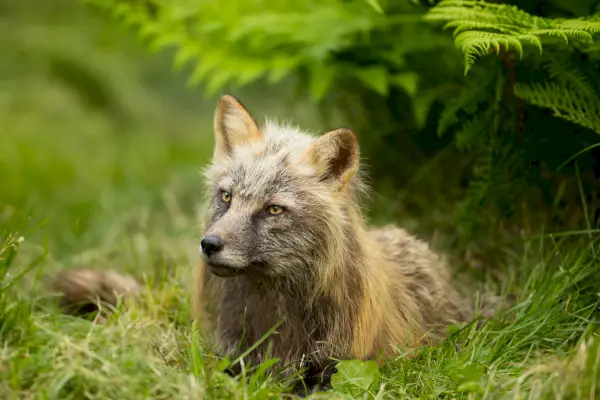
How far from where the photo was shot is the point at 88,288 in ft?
16.9

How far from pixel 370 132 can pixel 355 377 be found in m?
3.07

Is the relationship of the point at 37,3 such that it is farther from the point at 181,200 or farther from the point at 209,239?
the point at 209,239

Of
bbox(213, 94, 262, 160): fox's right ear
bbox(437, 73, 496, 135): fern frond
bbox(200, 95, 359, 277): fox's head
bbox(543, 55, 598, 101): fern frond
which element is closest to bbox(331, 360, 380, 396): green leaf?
bbox(200, 95, 359, 277): fox's head

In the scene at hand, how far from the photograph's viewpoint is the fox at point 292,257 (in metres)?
3.89

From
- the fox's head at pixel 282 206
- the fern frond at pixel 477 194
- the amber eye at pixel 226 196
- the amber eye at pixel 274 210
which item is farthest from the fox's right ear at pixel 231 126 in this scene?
the fern frond at pixel 477 194

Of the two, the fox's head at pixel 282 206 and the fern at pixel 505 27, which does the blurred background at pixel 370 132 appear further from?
the fox's head at pixel 282 206

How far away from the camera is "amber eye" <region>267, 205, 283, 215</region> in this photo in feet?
12.9

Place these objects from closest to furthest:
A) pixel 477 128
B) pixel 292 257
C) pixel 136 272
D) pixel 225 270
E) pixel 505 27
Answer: pixel 225 270, pixel 292 257, pixel 505 27, pixel 477 128, pixel 136 272

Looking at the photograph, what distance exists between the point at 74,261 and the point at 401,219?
2770 millimetres

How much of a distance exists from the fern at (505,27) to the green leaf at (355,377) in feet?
5.32

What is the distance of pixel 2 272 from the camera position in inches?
149

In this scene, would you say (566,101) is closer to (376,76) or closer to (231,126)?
(376,76)

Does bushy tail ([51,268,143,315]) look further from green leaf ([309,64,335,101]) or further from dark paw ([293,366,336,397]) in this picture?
green leaf ([309,64,335,101])

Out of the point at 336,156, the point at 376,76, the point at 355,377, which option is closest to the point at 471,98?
the point at 376,76
